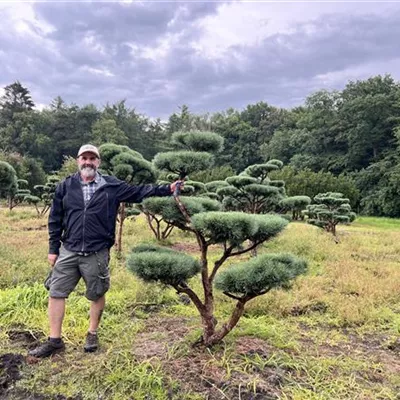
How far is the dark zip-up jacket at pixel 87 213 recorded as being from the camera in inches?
101

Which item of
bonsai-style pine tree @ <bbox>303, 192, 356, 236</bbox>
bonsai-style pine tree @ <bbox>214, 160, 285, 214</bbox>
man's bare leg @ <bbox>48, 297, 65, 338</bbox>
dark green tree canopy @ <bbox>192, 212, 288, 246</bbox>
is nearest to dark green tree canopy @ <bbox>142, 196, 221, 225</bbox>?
dark green tree canopy @ <bbox>192, 212, 288, 246</bbox>

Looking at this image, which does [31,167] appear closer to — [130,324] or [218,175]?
[218,175]

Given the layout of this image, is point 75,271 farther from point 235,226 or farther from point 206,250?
point 235,226

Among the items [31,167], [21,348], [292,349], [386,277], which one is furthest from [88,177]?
[31,167]

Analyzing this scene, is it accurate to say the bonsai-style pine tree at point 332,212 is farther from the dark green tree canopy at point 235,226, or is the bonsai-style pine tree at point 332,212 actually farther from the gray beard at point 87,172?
the gray beard at point 87,172

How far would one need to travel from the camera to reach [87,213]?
8.44ft

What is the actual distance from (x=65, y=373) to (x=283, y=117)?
35233 mm

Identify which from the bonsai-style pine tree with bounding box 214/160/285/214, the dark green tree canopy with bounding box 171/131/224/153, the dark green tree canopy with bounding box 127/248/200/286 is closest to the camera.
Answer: the dark green tree canopy with bounding box 127/248/200/286

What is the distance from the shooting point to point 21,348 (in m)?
2.79

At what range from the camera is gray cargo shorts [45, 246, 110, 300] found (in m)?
2.61

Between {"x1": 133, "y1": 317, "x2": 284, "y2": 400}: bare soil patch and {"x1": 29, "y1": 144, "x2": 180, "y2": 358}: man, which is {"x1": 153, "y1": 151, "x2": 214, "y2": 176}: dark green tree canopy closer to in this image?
{"x1": 29, "y1": 144, "x2": 180, "y2": 358}: man

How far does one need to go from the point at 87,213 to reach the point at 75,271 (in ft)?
1.36

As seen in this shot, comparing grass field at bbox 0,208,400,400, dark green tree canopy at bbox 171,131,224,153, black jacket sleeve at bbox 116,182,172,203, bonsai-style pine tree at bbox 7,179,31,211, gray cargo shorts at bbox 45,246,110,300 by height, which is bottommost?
bonsai-style pine tree at bbox 7,179,31,211

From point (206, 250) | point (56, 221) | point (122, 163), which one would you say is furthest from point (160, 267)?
point (122, 163)
